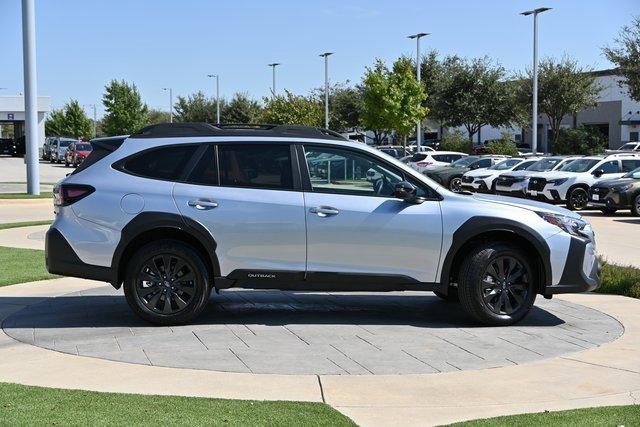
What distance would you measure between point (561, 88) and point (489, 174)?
24.1 meters

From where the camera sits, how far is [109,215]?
7.77 meters

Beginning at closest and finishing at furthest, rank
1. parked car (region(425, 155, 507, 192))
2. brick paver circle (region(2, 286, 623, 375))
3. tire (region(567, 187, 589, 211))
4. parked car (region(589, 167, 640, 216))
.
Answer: brick paver circle (region(2, 286, 623, 375)) → parked car (region(589, 167, 640, 216)) → tire (region(567, 187, 589, 211)) → parked car (region(425, 155, 507, 192))

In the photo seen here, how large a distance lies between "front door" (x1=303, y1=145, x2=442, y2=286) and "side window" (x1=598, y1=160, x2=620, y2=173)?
19.0m

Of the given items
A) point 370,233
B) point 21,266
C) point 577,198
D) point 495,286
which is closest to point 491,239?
point 495,286

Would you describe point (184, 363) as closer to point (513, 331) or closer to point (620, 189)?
point (513, 331)

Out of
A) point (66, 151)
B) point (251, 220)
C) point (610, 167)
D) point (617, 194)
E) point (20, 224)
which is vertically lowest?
point (20, 224)

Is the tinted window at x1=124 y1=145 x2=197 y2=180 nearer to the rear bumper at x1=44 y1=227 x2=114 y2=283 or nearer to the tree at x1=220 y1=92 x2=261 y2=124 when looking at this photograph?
the rear bumper at x1=44 y1=227 x2=114 y2=283

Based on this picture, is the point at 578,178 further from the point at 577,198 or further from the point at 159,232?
the point at 159,232

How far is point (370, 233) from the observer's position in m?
7.82

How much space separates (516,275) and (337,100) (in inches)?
2764

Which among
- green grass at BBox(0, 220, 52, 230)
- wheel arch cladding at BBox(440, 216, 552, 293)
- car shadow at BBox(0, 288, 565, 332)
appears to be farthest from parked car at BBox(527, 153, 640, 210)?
wheel arch cladding at BBox(440, 216, 552, 293)

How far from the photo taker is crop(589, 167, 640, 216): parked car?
22469 mm

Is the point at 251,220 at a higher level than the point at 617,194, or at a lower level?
higher

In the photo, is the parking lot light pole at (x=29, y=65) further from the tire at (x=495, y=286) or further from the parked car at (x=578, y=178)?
the tire at (x=495, y=286)
